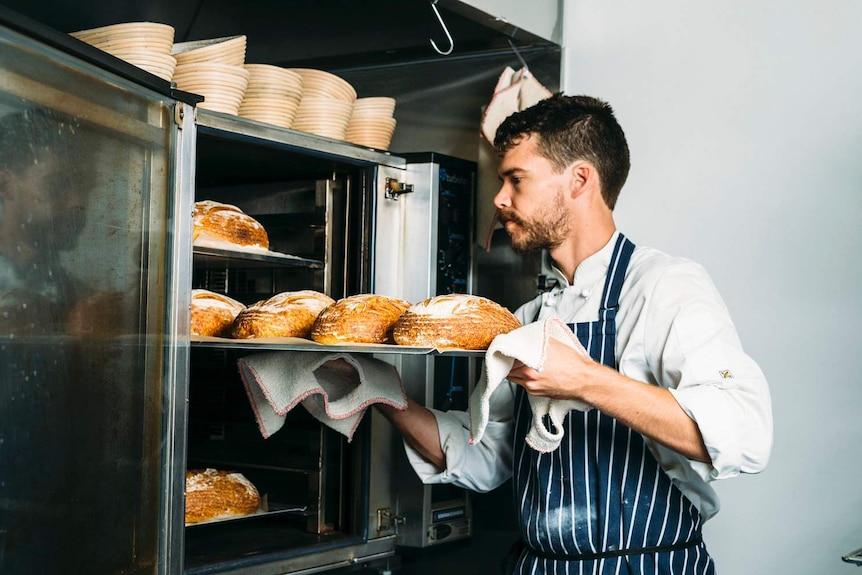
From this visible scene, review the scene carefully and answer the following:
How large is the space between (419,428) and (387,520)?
35 cm

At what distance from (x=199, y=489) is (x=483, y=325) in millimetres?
885

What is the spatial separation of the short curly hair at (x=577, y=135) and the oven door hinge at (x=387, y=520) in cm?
99

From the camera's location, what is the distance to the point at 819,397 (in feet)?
7.81

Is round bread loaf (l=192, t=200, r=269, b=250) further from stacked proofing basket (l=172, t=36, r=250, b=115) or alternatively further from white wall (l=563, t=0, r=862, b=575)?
white wall (l=563, t=0, r=862, b=575)

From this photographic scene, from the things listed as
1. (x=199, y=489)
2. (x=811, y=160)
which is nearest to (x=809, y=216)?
(x=811, y=160)

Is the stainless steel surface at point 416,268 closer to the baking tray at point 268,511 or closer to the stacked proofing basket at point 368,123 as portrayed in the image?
the stacked proofing basket at point 368,123

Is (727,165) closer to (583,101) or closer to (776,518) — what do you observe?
(583,101)

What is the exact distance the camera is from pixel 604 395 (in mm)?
1742

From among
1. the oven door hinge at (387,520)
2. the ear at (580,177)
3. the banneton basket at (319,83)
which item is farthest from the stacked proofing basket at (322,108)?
the oven door hinge at (387,520)

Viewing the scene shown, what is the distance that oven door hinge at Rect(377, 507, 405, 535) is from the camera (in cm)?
246

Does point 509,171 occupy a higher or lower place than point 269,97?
lower

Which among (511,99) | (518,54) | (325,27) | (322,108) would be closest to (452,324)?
(322,108)

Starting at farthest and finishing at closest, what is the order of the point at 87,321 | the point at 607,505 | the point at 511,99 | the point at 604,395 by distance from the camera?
1. the point at 511,99
2. the point at 607,505
3. the point at 604,395
4. the point at 87,321

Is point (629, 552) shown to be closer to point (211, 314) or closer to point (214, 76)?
point (211, 314)
